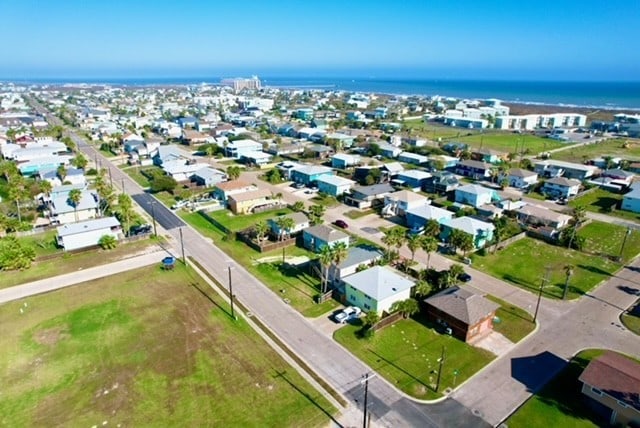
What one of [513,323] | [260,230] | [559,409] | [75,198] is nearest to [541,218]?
[513,323]

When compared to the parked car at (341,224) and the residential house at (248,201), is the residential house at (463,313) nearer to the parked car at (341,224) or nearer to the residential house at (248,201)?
the parked car at (341,224)

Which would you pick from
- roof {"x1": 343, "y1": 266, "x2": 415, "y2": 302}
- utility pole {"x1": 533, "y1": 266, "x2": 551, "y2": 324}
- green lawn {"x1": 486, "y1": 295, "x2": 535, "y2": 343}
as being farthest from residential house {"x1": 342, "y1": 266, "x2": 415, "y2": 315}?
utility pole {"x1": 533, "y1": 266, "x2": 551, "y2": 324}

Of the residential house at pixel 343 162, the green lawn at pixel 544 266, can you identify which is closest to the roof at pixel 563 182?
the green lawn at pixel 544 266

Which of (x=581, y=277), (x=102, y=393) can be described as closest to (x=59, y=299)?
(x=102, y=393)

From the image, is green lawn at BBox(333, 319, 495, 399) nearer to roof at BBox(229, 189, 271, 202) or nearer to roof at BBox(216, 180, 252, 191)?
roof at BBox(229, 189, 271, 202)

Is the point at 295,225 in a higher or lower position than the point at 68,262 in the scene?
higher

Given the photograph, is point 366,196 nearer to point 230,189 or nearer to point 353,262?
point 230,189
